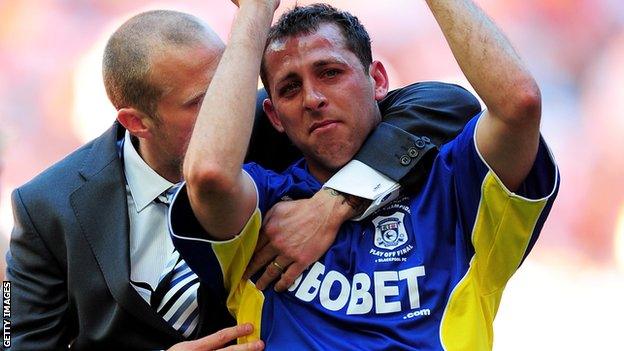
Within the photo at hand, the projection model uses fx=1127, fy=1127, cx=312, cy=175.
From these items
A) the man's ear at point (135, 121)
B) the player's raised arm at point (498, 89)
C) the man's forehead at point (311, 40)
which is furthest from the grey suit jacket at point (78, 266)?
the player's raised arm at point (498, 89)

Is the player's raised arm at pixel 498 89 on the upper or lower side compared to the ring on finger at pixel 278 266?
upper

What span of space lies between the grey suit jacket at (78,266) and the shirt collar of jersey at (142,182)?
0.23 feet

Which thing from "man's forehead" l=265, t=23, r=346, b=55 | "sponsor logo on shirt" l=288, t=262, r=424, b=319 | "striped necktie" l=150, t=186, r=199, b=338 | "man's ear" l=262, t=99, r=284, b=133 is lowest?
"striped necktie" l=150, t=186, r=199, b=338

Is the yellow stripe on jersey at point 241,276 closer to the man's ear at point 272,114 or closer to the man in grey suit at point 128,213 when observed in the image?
the man in grey suit at point 128,213

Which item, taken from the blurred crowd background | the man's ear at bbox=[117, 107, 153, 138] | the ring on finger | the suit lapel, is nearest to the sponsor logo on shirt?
the ring on finger

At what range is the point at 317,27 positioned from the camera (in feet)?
8.66

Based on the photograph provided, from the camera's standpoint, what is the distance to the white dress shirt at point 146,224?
9.71 feet

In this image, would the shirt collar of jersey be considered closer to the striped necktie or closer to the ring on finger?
the striped necktie

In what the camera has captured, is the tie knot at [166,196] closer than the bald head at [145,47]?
Yes

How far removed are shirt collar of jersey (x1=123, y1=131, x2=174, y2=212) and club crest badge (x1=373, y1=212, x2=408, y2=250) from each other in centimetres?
79

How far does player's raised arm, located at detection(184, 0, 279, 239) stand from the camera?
2.29 m

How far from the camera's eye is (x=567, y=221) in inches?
216

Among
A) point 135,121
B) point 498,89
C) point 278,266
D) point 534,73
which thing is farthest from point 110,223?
point 534,73

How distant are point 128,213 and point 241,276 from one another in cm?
60
